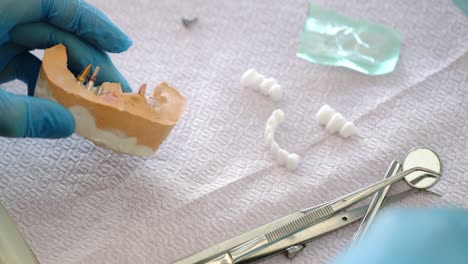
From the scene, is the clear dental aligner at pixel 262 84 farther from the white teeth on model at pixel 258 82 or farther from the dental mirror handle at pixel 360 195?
the dental mirror handle at pixel 360 195

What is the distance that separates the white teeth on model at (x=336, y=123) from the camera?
76cm

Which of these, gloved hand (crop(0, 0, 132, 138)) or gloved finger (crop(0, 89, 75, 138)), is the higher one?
gloved hand (crop(0, 0, 132, 138))

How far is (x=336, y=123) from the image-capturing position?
0.76 meters

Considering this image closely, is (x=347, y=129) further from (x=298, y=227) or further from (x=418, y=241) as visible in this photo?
(x=418, y=241)

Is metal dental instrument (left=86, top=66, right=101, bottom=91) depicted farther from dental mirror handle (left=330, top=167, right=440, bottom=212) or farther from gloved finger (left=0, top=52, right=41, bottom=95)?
dental mirror handle (left=330, top=167, right=440, bottom=212)

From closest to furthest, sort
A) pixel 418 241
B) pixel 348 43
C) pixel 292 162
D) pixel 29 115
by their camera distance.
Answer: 1. pixel 418 241
2. pixel 29 115
3. pixel 292 162
4. pixel 348 43

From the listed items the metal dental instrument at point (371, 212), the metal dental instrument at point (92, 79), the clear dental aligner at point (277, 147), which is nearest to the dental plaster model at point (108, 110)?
the metal dental instrument at point (92, 79)

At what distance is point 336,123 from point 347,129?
16 millimetres

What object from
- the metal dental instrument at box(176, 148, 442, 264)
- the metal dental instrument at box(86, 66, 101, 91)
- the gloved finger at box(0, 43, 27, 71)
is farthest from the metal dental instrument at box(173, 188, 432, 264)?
the gloved finger at box(0, 43, 27, 71)

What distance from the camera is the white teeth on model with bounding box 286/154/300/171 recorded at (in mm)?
726

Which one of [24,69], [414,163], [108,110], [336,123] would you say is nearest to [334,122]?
[336,123]

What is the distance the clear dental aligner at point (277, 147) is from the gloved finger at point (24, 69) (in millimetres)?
294

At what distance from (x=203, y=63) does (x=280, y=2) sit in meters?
0.17

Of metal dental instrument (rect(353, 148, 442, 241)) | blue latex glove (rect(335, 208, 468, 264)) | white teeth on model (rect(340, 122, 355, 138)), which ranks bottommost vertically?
blue latex glove (rect(335, 208, 468, 264))
